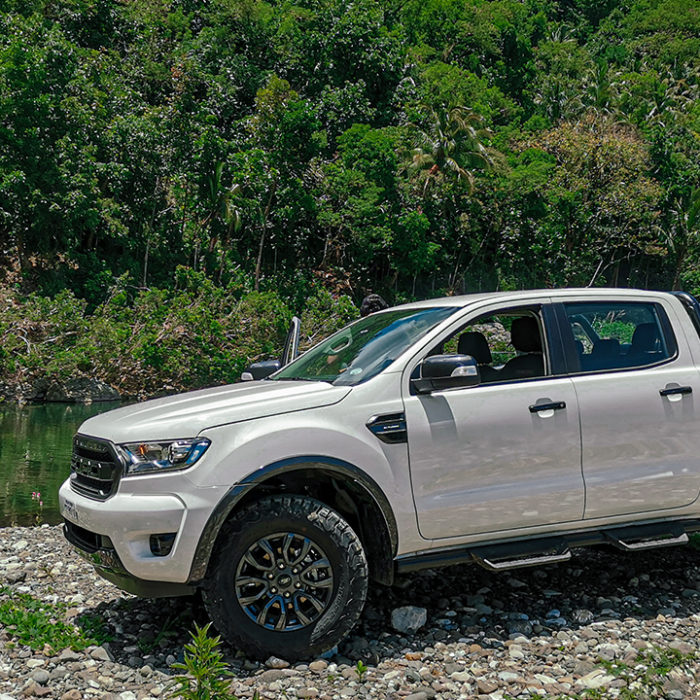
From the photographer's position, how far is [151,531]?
4.53 m

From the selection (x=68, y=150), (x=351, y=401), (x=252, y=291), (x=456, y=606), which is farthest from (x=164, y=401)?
(x=252, y=291)

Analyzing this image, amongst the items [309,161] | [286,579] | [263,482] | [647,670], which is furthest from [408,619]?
[309,161]

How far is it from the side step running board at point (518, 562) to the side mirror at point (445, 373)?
102cm

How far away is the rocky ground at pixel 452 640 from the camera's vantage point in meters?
4.52

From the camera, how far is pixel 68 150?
29.2 metres

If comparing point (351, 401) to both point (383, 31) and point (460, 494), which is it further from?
point (383, 31)

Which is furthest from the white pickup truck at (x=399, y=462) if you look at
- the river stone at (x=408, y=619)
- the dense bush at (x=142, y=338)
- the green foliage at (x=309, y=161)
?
the green foliage at (x=309, y=161)

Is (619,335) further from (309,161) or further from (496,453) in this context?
(309,161)

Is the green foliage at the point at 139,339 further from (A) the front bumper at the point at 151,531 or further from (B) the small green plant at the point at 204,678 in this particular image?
Result: (B) the small green plant at the point at 204,678

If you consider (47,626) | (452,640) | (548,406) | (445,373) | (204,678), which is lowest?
(452,640)

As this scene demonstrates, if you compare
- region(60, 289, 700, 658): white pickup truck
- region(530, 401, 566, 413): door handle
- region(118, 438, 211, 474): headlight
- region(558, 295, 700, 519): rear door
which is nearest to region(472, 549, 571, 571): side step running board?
region(60, 289, 700, 658): white pickup truck

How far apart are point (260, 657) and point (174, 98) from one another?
30.8 metres

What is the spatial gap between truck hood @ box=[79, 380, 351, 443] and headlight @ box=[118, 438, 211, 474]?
4cm

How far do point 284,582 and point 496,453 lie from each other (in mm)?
1459
